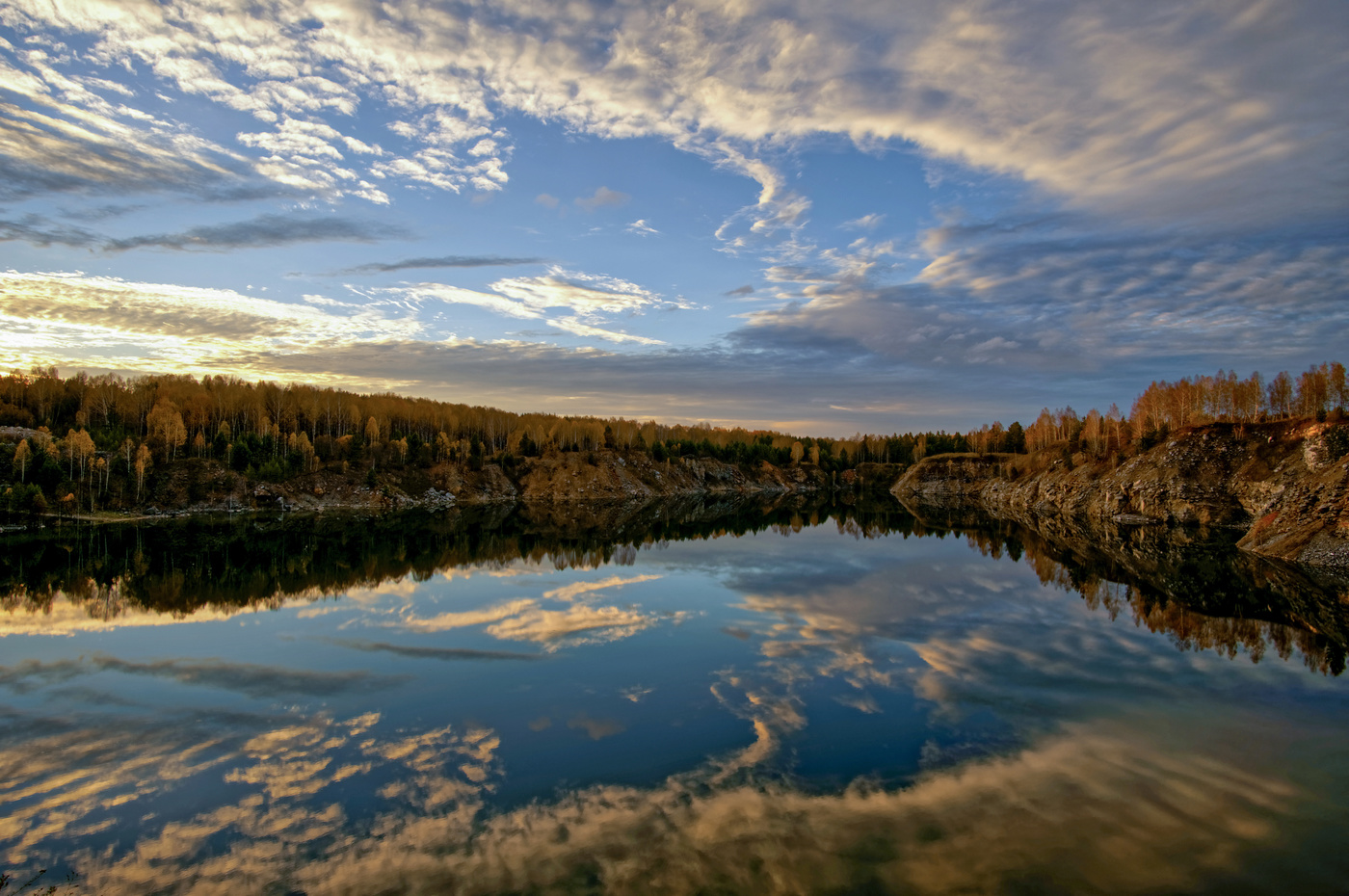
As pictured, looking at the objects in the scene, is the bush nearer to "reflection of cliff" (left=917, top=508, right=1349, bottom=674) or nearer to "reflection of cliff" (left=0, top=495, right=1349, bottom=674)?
"reflection of cliff" (left=917, top=508, right=1349, bottom=674)

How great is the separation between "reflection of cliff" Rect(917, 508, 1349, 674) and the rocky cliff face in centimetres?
337

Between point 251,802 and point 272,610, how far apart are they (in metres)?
20.0

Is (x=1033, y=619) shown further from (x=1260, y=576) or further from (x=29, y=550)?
(x=29, y=550)

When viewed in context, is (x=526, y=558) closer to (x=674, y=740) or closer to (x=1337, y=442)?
(x=674, y=740)

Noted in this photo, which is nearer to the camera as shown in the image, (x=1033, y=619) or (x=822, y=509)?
(x=1033, y=619)

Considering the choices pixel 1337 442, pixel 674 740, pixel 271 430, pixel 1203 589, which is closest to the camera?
pixel 674 740

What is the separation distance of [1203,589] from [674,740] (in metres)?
32.9

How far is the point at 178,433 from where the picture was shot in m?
92.1

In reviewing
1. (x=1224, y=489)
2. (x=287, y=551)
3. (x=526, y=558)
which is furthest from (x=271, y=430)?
(x=1224, y=489)

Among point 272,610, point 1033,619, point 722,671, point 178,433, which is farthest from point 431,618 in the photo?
point 178,433

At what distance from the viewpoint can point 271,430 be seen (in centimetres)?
10500

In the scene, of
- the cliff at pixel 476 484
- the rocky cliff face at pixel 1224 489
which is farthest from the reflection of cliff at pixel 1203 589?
the cliff at pixel 476 484

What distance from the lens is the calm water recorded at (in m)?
9.53

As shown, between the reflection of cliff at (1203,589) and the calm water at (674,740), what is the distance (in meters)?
0.31
